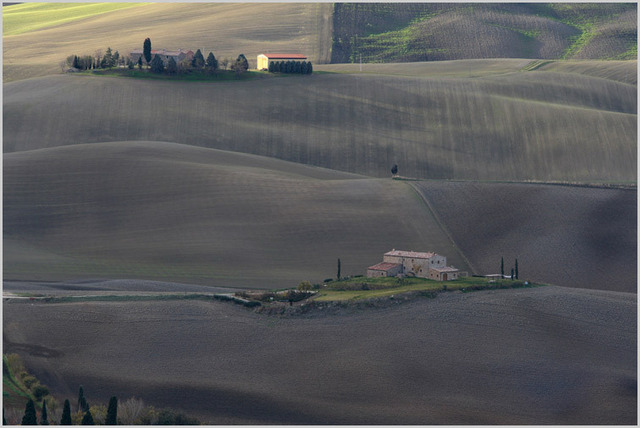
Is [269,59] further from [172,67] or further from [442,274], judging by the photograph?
[442,274]

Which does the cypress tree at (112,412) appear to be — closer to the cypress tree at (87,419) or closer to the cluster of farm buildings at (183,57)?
the cypress tree at (87,419)

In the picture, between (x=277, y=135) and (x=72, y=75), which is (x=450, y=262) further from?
(x=72, y=75)

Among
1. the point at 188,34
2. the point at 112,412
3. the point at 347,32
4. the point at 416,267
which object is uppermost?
the point at 347,32

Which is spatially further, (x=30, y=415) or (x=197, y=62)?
(x=197, y=62)

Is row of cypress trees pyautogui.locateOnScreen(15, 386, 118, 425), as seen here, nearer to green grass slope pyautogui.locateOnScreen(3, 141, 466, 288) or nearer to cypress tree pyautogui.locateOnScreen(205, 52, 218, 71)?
green grass slope pyautogui.locateOnScreen(3, 141, 466, 288)

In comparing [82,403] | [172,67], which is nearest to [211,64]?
[172,67]

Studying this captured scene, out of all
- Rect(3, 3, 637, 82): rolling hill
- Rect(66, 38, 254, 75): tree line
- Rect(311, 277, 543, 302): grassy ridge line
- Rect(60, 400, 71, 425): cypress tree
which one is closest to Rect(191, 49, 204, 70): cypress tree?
Rect(66, 38, 254, 75): tree line

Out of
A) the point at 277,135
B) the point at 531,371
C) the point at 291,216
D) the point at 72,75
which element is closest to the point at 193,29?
the point at 72,75
